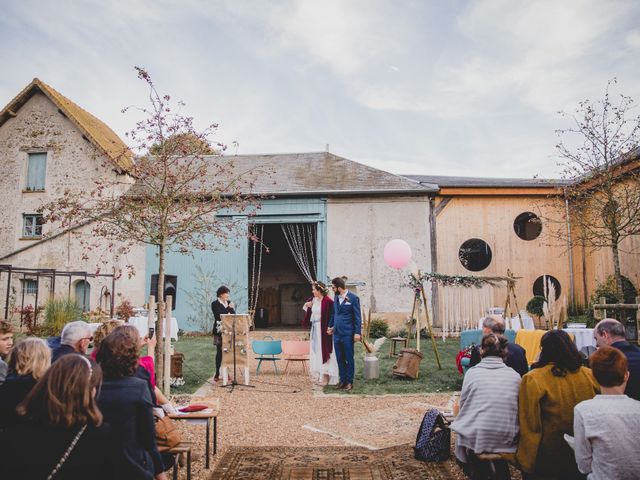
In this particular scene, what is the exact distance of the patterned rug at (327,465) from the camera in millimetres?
4363

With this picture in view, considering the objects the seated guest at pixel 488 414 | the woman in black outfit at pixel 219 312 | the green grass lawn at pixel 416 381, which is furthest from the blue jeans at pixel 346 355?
the seated guest at pixel 488 414

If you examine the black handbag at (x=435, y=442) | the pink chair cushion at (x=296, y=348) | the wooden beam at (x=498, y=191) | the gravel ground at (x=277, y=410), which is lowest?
the gravel ground at (x=277, y=410)

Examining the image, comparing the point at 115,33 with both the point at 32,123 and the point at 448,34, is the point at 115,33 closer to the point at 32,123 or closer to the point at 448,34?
the point at 448,34

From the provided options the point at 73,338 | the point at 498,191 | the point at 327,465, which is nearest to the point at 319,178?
the point at 498,191

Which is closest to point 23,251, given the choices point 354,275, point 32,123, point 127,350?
point 32,123

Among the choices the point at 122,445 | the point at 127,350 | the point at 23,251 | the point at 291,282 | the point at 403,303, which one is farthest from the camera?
the point at 291,282

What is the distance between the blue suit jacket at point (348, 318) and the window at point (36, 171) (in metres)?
14.7

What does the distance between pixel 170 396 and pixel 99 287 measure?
1106 cm

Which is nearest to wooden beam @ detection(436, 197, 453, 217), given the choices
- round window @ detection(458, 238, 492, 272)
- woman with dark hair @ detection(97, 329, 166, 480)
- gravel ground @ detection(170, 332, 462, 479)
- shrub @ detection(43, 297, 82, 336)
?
round window @ detection(458, 238, 492, 272)

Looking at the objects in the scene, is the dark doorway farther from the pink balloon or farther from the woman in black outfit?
the woman in black outfit

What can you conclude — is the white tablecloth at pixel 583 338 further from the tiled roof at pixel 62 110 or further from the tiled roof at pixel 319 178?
the tiled roof at pixel 62 110

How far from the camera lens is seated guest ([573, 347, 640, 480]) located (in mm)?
2619

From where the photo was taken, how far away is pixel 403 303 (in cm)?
1652

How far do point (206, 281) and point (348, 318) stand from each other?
9910 mm
